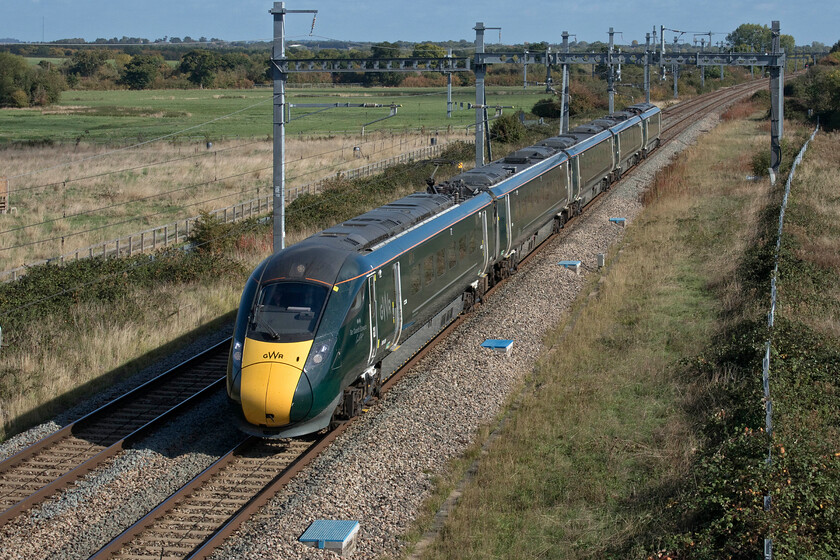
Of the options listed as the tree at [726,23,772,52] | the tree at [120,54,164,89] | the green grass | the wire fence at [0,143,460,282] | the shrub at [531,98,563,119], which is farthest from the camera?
the tree at [726,23,772,52]

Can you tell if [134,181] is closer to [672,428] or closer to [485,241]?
[485,241]

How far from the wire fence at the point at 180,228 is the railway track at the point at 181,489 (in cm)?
1067

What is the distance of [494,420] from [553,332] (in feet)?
17.2

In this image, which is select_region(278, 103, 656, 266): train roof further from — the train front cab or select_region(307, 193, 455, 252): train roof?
the train front cab

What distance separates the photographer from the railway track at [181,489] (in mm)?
10797

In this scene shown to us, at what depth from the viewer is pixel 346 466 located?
1255 cm

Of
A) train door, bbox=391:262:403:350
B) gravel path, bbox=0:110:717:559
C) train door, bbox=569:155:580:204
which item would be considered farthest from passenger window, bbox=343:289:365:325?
train door, bbox=569:155:580:204

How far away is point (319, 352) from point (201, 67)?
396ft

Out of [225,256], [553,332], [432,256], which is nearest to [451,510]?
[432,256]

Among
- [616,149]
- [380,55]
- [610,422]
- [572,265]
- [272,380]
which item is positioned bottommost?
[610,422]

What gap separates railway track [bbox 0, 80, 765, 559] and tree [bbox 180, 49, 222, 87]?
4582 inches

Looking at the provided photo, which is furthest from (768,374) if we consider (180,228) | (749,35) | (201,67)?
(749,35)

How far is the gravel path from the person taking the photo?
35.6ft

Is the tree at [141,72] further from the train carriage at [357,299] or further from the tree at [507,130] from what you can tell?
the train carriage at [357,299]
